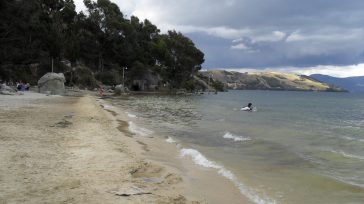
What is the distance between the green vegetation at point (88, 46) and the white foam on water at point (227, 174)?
186 feet

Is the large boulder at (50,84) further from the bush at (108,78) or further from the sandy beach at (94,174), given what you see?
the sandy beach at (94,174)

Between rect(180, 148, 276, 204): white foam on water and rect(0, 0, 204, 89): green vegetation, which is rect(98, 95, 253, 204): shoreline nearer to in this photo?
rect(180, 148, 276, 204): white foam on water

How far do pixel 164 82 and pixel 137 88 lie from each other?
15.9 meters

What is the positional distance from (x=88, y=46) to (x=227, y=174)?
361ft

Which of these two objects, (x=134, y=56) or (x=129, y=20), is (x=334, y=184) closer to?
(x=134, y=56)

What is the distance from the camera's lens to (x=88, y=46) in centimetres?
11669

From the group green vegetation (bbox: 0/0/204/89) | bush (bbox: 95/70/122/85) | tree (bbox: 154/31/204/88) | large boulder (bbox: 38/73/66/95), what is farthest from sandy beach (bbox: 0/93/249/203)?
tree (bbox: 154/31/204/88)

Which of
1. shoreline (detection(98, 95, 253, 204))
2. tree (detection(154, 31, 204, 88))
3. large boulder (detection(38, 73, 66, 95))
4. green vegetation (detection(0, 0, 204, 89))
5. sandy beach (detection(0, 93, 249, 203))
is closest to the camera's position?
sandy beach (detection(0, 93, 249, 203))

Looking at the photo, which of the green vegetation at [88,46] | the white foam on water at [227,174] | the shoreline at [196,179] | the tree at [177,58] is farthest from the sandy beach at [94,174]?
the tree at [177,58]

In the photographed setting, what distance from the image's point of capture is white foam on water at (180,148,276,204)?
32.3 ft

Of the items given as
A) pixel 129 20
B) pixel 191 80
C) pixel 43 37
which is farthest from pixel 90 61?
pixel 191 80

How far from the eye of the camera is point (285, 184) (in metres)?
11.9

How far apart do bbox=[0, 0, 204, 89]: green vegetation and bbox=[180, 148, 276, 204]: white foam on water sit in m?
56.6

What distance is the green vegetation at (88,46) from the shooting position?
68.1m
